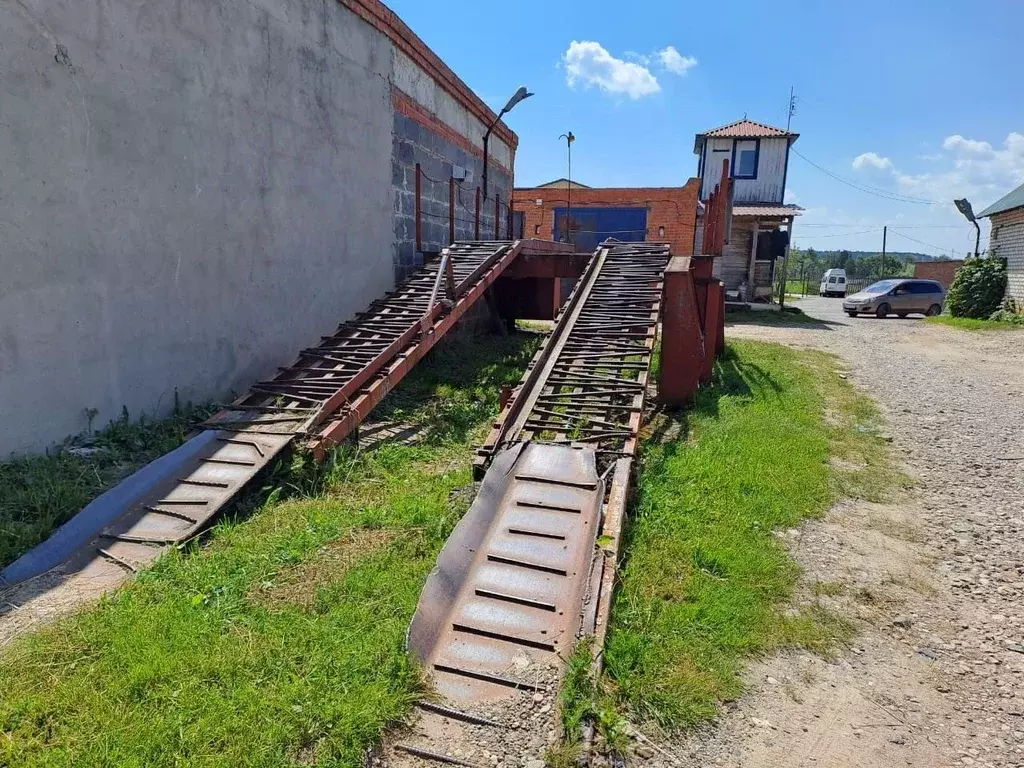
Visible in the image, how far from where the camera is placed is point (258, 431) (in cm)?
516

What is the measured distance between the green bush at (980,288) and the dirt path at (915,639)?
1567 centimetres

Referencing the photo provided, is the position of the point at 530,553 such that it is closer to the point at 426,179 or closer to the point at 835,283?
the point at 426,179

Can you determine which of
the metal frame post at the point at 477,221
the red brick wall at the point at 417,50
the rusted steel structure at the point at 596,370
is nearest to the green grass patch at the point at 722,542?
the rusted steel structure at the point at 596,370

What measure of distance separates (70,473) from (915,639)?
5.42 metres

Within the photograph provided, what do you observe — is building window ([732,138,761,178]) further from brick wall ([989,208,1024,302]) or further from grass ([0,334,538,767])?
grass ([0,334,538,767])

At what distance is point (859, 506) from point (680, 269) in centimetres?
329

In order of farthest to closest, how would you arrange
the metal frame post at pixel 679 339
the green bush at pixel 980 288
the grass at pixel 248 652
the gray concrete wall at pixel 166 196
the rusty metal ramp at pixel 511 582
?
the green bush at pixel 980 288 < the metal frame post at pixel 679 339 < the gray concrete wall at pixel 166 196 < the rusty metal ramp at pixel 511 582 < the grass at pixel 248 652

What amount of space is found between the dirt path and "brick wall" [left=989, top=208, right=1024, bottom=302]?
1572cm

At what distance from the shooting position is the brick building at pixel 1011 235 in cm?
1877

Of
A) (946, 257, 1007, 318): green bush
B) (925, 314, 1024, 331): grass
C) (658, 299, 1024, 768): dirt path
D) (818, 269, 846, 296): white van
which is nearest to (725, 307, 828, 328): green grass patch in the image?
(925, 314, 1024, 331): grass

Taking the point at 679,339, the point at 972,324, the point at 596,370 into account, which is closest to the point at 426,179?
the point at 679,339

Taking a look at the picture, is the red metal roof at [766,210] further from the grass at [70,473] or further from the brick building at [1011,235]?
the grass at [70,473]

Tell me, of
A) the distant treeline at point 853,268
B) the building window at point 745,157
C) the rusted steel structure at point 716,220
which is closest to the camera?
the rusted steel structure at point 716,220

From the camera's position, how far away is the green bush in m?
19.2
